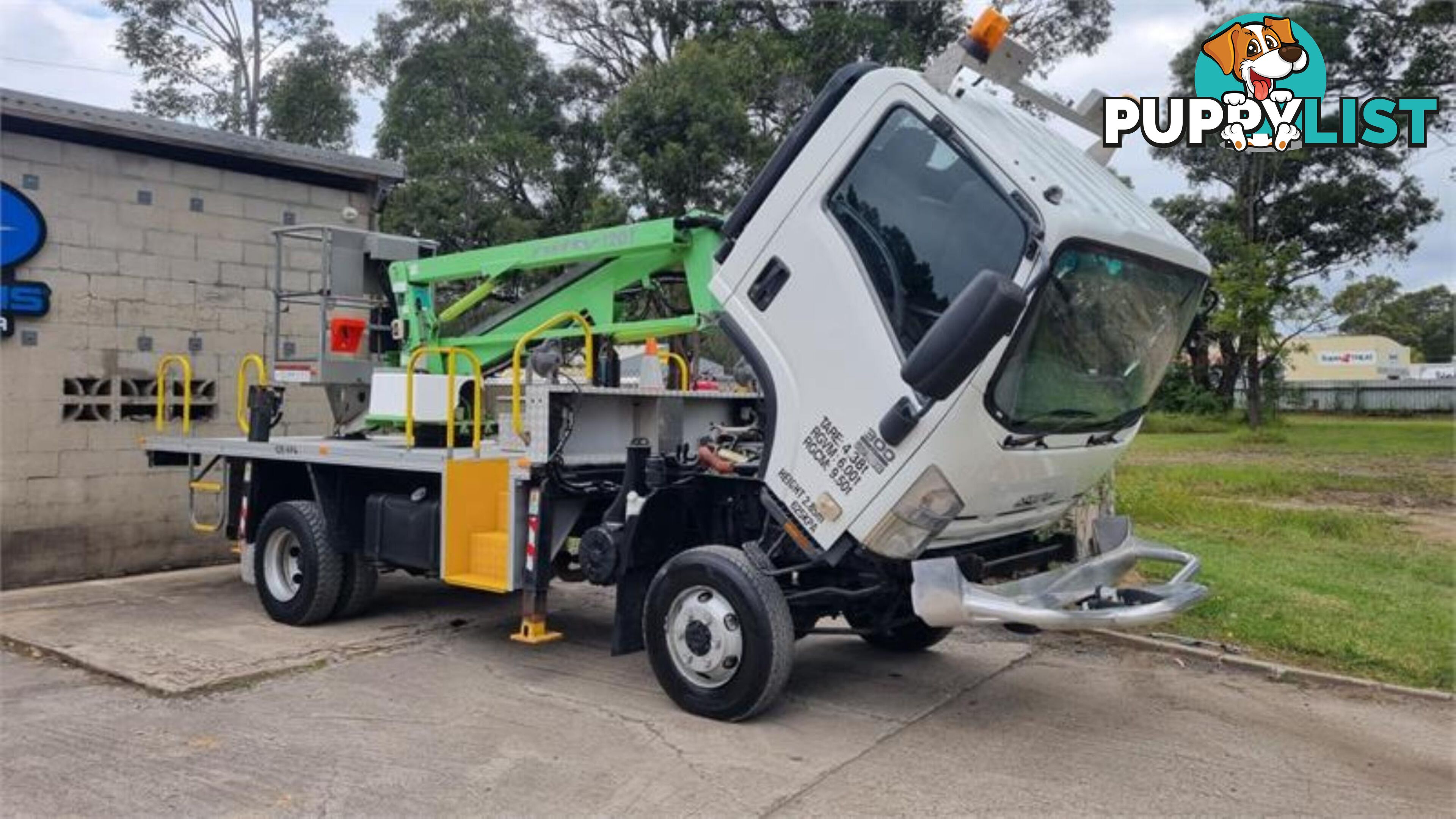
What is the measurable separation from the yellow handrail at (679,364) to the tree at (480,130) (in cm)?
1459

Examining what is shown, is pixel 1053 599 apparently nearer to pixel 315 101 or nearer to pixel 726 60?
pixel 726 60

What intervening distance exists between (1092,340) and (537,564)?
3.21 m

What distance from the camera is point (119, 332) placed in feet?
31.7

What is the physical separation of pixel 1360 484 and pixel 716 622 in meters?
14.9

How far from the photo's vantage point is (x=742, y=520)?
5.83 metres

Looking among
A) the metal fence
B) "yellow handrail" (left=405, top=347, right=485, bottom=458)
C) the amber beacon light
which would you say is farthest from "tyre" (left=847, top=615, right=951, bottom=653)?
the metal fence

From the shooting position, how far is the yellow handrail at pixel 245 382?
8.46 meters

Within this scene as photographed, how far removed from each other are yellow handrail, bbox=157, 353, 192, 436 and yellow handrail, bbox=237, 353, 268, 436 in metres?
0.40

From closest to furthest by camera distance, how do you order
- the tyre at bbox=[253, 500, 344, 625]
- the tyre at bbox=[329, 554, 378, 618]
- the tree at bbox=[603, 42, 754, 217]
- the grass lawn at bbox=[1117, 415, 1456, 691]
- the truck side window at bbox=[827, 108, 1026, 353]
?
the truck side window at bbox=[827, 108, 1026, 353]
the grass lawn at bbox=[1117, 415, 1456, 691]
the tyre at bbox=[253, 500, 344, 625]
the tyre at bbox=[329, 554, 378, 618]
the tree at bbox=[603, 42, 754, 217]

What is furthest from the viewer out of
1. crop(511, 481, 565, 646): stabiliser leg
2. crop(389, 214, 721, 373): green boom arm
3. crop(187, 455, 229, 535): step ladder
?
crop(187, 455, 229, 535): step ladder

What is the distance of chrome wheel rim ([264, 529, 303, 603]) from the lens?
7.70 metres

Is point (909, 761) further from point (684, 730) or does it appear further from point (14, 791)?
point (14, 791)

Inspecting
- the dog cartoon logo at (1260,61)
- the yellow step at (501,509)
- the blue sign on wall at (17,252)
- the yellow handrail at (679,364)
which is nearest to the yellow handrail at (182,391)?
the blue sign on wall at (17,252)

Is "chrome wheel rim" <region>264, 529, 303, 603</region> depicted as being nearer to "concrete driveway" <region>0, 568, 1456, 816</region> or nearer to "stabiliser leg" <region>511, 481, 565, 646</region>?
"concrete driveway" <region>0, 568, 1456, 816</region>
